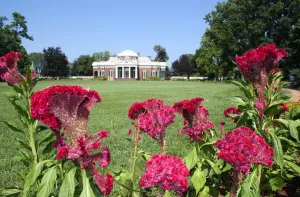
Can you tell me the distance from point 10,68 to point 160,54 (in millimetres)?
131464

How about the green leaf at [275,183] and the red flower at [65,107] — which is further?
the green leaf at [275,183]

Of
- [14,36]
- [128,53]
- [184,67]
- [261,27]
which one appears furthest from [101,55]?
[261,27]

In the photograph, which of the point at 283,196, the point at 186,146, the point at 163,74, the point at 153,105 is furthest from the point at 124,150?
the point at 163,74

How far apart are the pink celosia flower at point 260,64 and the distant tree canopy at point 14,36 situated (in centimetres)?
5416

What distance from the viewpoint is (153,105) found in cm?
238

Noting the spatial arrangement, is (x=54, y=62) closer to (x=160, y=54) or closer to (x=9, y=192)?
(x=160, y=54)

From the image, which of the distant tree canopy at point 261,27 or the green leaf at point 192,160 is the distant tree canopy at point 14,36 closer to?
the distant tree canopy at point 261,27

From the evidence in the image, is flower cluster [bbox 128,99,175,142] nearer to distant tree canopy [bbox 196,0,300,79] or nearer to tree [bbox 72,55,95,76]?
distant tree canopy [bbox 196,0,300,79]

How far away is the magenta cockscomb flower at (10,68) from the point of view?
233cm

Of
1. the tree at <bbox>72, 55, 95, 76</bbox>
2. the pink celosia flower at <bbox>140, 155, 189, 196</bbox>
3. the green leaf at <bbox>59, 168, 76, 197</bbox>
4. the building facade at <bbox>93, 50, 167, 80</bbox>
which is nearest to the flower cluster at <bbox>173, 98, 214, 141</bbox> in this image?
the pink celosia flower at <bbox>140, 155, 189, 196</bbox>

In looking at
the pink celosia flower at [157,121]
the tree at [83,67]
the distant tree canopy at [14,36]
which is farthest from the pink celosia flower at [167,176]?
the tree at [83,67]

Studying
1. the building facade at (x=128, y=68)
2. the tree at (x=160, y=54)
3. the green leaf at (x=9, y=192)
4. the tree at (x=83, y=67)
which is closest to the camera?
the green leaf at (x=9, y=192)

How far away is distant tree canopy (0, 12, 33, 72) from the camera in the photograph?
5175cm

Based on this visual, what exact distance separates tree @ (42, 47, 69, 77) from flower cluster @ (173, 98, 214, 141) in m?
83.8
